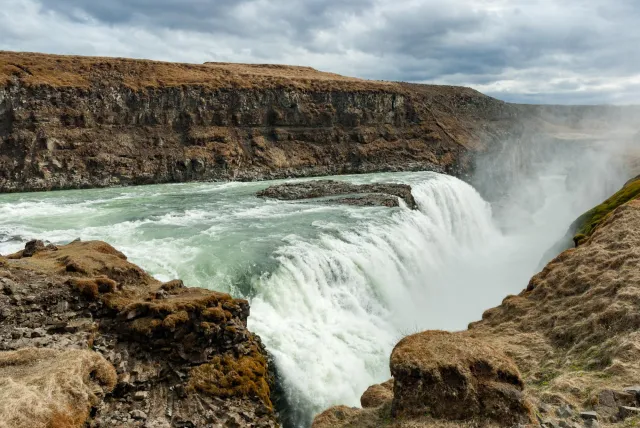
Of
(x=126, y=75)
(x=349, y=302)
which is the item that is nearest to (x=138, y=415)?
(x=349, y=302)

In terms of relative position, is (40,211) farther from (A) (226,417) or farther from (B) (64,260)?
(A) (226,417)

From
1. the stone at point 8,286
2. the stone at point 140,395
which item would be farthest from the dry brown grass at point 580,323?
the stone at point 8,286

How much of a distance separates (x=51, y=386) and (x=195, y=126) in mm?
49722

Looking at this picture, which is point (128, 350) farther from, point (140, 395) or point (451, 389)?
point (451, 389)

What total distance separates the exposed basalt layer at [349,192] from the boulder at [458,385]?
24.0m

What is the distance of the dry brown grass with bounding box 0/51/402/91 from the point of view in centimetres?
4703

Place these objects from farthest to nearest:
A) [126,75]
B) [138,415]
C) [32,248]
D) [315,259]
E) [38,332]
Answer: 1. [126,75]
2. [315,259]
3. [32,248]
4. [38,332]
5. [138,415]

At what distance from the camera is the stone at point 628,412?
20.8 ft

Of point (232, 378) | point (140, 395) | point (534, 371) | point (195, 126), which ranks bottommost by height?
point (232, 378)

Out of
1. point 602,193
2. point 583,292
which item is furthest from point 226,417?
point 602,193

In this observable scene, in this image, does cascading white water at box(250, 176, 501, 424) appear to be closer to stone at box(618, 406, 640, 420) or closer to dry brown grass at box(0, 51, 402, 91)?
stone at box(618, 406, 640, 420)

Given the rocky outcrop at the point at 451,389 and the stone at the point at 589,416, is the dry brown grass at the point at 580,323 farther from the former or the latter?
the rocky outcrop at the point at 451,389

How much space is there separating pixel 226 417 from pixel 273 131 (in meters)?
52.4

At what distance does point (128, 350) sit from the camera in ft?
32.2
